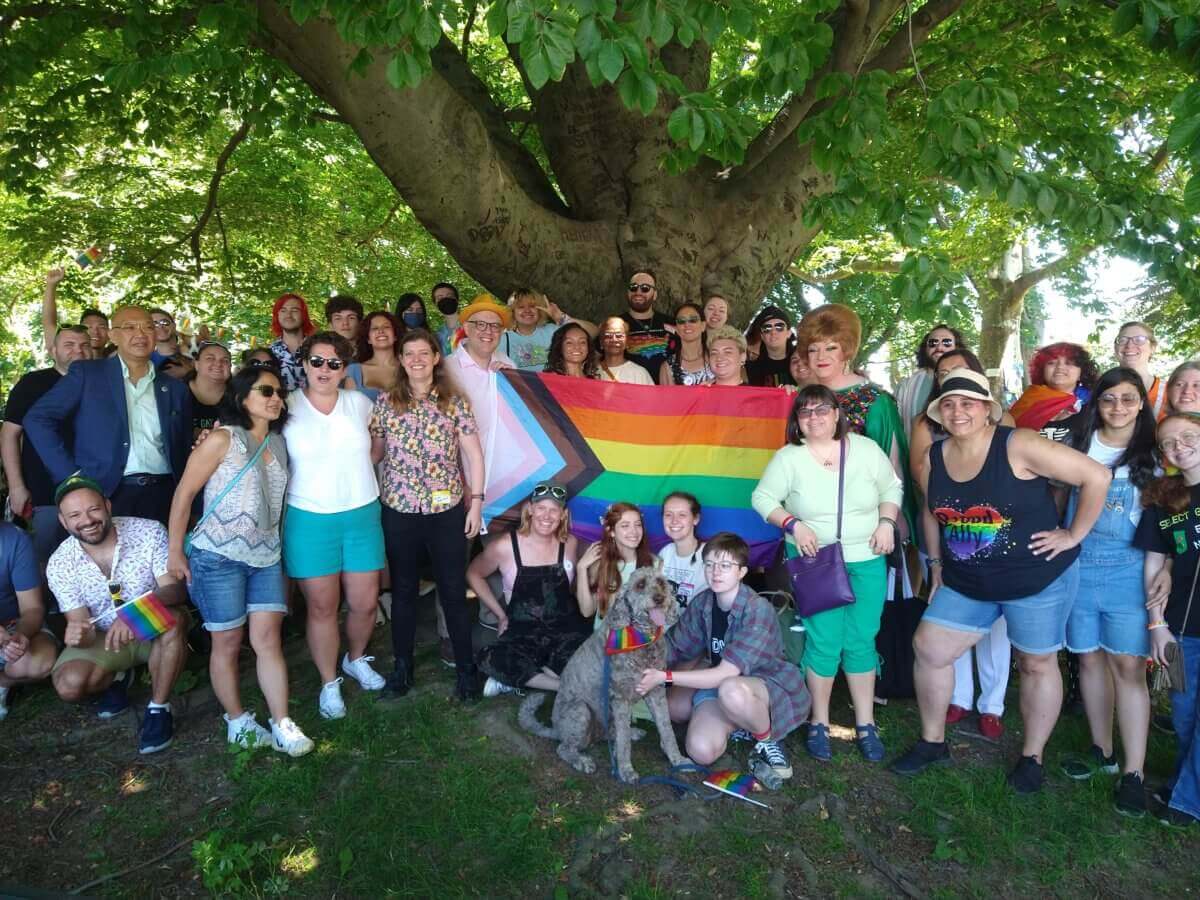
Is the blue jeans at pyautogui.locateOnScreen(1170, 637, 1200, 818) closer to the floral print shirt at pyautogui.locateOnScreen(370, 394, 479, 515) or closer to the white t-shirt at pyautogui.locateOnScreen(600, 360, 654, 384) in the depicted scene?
the white t-shirt at pyautogui.locateOnScreen(600, 360, 654, 384)

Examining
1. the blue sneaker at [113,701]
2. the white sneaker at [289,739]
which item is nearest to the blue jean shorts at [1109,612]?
the white sneaker at [289,739]

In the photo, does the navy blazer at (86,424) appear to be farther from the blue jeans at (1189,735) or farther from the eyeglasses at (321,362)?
the blue jeans at (1189,735)

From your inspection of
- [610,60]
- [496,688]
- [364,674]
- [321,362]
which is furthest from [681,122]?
[364,674]

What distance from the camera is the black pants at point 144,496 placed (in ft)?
15.1

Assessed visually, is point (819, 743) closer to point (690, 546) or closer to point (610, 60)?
point (690, 546)

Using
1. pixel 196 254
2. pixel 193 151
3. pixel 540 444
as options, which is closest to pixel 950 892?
pixel 540 444

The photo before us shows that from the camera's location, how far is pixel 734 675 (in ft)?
12.8

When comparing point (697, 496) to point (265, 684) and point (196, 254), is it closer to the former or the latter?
point (265, 684)

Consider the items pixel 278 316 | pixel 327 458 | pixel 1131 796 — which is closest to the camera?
pixel 1131 796

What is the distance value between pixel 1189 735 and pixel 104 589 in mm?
5670

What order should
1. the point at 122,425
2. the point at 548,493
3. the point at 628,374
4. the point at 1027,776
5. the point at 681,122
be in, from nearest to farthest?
1. the point at 681,122
2. the point at 1027,776
3. the point at 122,425
4. the point at 548,493
5. the point at 628,374

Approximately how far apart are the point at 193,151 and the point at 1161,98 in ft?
41.9

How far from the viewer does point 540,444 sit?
5281 mm

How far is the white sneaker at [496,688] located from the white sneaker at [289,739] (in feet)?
3.36
